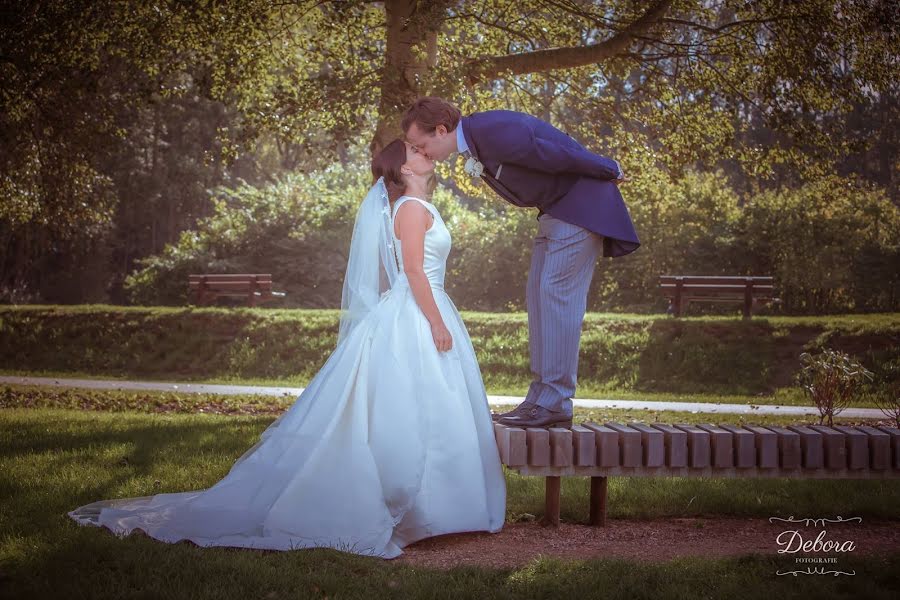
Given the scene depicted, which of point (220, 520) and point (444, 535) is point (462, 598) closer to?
point (444, 535)

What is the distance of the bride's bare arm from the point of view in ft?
17.7

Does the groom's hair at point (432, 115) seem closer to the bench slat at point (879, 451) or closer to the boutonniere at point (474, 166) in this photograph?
the boutonniere at point (474, 166)

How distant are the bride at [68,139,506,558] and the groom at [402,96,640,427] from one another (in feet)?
1.08

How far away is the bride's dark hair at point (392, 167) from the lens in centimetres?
558

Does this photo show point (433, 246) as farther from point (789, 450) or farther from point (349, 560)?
point (789, 450)

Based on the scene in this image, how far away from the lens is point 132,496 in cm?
595

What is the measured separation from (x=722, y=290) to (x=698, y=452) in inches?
499

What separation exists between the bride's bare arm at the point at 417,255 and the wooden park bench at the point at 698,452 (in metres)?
0.80

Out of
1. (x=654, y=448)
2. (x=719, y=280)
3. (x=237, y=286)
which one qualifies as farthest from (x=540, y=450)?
(x=237, y=286)

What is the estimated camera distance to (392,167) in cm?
557

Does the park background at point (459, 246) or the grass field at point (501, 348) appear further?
the grass field at point (501, 348)

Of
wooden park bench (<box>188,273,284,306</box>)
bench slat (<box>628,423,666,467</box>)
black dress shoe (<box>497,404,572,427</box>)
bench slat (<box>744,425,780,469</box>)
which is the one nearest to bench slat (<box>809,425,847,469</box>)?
bench slat (<box>744,425,780,469</box>)
